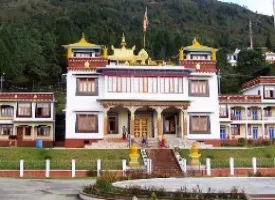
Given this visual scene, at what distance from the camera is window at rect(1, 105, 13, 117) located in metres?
55.7

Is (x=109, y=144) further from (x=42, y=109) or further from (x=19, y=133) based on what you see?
(x=19, y=133)

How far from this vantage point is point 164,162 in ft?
120

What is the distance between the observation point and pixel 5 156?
3850cm

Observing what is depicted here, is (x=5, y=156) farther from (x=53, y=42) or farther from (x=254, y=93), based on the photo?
(x=53, y=42)

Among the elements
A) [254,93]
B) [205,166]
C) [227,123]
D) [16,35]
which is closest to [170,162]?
[205,166]

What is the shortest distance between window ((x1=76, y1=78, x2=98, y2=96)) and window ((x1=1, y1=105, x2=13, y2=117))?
10.5 m

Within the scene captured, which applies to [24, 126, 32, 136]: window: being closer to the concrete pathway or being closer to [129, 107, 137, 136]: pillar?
[129, 107, 137, 136]: pillar

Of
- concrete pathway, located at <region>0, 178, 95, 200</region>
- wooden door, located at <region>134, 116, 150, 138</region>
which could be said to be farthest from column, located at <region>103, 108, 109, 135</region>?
concrete pathway, located at <region>0, 178, 95, 200</region>

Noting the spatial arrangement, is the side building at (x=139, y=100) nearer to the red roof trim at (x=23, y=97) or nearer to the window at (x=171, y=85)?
the window at (x=171, y=85)

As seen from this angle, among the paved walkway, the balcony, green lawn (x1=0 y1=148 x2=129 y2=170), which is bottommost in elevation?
the paved walkway

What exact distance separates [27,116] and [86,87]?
32.0 ft

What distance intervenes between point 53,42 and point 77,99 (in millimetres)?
48319

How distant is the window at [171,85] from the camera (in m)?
49.8

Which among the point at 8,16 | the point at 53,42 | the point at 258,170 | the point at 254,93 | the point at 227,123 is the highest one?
the point at 8,16
